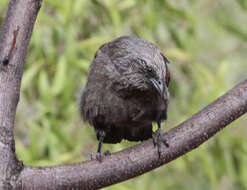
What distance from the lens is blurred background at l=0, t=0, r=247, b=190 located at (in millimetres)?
4152

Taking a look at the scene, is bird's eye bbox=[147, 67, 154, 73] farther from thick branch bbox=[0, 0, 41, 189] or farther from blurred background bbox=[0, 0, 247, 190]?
blurred background bbox=[0, 0, 247, 190]

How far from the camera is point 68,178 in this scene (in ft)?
7.59

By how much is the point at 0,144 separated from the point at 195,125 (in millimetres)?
880

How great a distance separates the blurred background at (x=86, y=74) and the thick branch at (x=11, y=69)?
4.97 ft

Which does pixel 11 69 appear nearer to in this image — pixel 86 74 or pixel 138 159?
pixel 138 159

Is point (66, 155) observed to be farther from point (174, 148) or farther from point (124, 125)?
point (174, 148)

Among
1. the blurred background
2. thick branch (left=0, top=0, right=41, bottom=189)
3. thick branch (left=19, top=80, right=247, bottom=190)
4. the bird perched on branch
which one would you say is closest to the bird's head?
the bird perched on branch

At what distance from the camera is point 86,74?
14.7 ft

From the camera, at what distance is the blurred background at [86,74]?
415cm

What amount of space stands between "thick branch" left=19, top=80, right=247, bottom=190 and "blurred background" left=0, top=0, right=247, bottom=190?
1.55m

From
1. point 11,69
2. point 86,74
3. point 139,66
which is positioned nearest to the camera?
point 11,69

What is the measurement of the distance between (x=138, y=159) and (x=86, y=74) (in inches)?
82.9

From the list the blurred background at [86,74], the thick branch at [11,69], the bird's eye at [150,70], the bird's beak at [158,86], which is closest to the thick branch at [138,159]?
the thick branch at [11,69]

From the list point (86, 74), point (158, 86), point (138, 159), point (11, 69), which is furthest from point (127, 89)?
point (86, 74)
